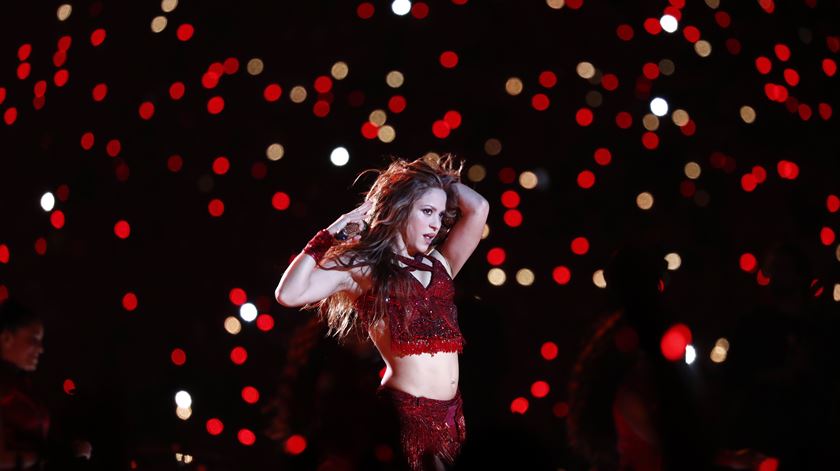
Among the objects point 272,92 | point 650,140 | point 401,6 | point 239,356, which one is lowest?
point 239,356

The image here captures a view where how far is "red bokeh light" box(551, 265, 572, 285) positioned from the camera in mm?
3859

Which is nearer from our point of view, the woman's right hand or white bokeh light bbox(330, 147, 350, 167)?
the woman's right hand

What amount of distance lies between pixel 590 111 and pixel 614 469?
207 cm

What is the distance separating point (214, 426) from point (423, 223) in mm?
1606

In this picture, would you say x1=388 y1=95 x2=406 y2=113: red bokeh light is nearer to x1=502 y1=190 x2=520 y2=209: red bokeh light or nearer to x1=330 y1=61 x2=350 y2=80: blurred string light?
x1=330 y1=61 x2=350 y2=80: blurred string light

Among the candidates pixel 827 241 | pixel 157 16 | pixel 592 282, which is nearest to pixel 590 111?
pixel 592 282

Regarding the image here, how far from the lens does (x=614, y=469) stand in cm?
211

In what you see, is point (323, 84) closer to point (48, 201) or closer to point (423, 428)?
point (48, 201)

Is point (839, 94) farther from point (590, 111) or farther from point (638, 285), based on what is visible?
point (638, 285)

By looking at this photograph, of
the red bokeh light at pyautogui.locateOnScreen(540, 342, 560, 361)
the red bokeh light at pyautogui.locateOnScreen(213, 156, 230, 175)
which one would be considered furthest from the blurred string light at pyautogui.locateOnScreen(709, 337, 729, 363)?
the red bokeh light at pyautogui.locateOnScreen(213, 156, 230, 175)

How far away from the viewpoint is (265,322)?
150 inches

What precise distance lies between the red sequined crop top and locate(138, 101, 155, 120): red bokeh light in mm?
1719

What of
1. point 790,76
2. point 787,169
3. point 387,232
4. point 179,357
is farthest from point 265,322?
point 790,76

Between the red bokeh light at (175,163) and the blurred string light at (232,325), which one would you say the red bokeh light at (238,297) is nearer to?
the blurred string light at (232,325)
